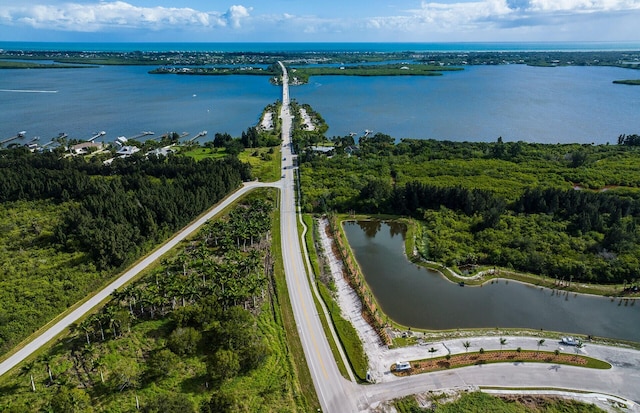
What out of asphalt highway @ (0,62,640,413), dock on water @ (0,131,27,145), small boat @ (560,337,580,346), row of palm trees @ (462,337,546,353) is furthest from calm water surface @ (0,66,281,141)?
small boat @ (560,337,580,346)

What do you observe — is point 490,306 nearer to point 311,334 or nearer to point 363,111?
point 311,334

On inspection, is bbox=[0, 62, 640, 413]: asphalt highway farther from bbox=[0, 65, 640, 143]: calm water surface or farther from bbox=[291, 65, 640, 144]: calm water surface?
bbox=[291, 65, 640, 144]: calm water surface

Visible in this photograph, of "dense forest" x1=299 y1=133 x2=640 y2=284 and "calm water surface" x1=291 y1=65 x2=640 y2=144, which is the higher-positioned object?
"calm water surface" x1=291 y1=65 x2=640 y2=144

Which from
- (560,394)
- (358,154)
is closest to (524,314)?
(560,394)

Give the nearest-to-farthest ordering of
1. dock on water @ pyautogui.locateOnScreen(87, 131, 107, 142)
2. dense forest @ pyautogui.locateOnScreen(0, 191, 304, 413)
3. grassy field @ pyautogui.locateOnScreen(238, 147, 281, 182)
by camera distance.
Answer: dense forest @ pyautogui.locateOnScreen(0, 191, 304, 413), grassy field @ pyautogui.locateOnScreen(238, 147, 281, 182), dock on water @ pyautogui.locateOnScreen(87, 131, 107, 142)

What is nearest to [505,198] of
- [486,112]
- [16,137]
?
[486,112]

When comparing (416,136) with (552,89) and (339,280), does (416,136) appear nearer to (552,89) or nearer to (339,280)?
(339,280)

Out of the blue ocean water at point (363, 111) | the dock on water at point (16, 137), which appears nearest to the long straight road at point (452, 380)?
the blue ocean water at point (363, 111)
